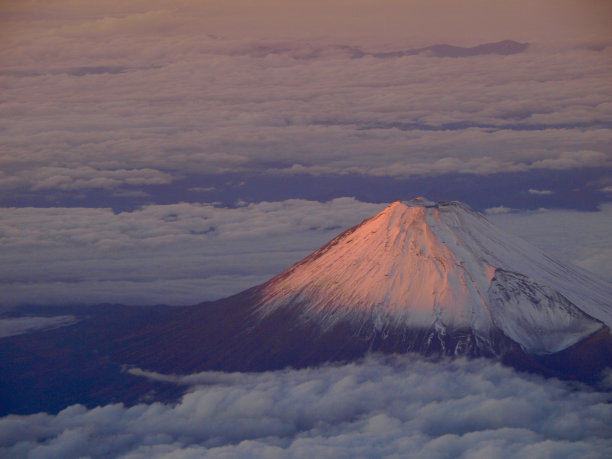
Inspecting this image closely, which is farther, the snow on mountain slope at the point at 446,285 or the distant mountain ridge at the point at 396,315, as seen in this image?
the snow on mountain slope at the point at 446,285

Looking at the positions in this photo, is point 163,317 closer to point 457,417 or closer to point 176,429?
point 176,429

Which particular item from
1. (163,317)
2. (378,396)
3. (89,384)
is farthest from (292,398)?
(163,317)

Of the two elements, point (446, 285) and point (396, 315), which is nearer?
point (446, 285)

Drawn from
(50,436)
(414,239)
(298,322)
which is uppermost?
(414,239)

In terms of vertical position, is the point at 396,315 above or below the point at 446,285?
below

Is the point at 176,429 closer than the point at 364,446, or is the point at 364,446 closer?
the point at 364,446

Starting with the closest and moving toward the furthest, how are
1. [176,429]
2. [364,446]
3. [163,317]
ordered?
[364,446] < [176,429] < [163,317]

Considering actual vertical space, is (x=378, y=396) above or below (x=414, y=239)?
below

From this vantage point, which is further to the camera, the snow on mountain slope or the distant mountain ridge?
the snow on mountain slope
